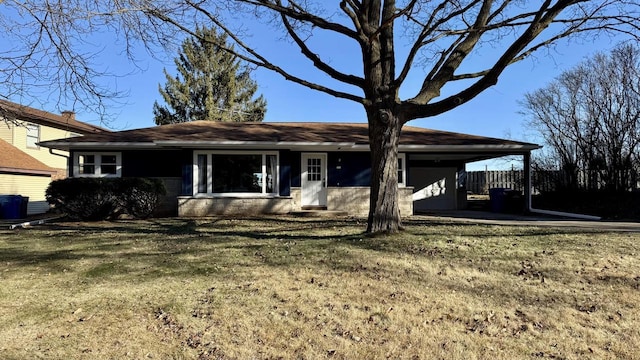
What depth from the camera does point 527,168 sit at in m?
15.4

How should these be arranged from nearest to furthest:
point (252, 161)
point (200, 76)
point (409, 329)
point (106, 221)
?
point (409, 329) < point (106, 221) < point (252, 161) < point (200, 76)

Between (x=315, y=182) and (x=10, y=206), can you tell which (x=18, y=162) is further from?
(x=315, y=182)

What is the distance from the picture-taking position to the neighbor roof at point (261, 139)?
46.2 ft

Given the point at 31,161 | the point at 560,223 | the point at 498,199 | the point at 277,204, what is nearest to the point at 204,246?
the point at 277,204

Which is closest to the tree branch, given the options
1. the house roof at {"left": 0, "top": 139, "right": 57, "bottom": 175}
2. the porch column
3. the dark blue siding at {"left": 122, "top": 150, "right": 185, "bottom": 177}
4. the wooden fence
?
the dark blue siding at {"left": 122, "top": 150, "right": 185, "bottom": 177}

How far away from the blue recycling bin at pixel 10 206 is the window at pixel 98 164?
10.4ft

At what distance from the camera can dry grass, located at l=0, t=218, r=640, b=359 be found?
399cm

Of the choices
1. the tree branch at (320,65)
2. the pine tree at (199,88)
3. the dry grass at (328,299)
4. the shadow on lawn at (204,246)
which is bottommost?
the dry grass at (328,299)

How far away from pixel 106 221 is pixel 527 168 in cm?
1424

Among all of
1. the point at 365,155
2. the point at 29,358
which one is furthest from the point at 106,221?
the point at 29,358

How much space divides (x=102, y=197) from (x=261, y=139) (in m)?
5.19

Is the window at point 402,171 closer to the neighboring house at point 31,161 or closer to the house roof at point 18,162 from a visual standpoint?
the neighboring house at point 31,161

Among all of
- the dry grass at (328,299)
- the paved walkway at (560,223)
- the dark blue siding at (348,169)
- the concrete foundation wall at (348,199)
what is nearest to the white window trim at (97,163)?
the concrete foundation wall at (348,199)

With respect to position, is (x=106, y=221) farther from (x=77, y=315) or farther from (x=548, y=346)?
(x=548, y=346)
